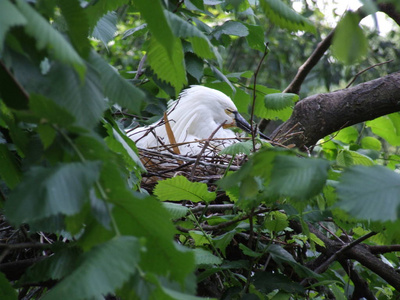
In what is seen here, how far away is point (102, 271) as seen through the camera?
523mm

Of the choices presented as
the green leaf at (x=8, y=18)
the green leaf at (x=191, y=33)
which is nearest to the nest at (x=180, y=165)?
the green leaf at (x=191, y=33)

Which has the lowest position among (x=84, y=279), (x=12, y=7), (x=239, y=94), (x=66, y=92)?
(x=239, y=94)

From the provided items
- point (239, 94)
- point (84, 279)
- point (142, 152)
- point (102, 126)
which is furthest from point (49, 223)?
point (239, 94)

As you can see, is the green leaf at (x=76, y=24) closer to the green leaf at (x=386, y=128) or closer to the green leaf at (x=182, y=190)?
the green leaf at (x=182, y=190)

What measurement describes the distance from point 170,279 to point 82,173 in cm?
16

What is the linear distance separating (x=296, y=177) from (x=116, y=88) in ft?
0.78

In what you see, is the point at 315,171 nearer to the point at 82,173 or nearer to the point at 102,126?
the point at 82,173

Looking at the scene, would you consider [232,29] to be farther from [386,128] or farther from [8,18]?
[8,18]

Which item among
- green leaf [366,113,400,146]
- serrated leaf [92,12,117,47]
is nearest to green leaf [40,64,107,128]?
serrated leaf [92,12,117,47]

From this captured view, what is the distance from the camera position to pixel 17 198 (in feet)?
1.86

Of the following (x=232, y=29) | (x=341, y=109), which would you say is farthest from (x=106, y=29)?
(x=341, y=109)

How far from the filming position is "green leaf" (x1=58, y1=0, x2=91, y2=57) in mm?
664

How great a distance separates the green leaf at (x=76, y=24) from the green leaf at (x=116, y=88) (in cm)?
2

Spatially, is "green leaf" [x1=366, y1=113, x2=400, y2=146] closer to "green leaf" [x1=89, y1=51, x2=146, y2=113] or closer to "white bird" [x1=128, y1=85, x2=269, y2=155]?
"white bird" [x1=128, y1=85, x2=269, y2=155]
